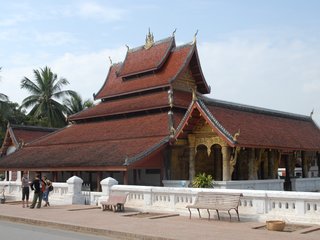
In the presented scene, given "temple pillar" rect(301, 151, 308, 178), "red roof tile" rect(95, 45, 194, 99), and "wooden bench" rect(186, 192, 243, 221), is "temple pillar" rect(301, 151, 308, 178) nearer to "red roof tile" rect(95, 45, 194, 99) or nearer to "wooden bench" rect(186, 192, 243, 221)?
"red roof tile" rect(95, 45, 194, 99)

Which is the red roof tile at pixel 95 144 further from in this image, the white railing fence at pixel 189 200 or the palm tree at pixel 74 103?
the palm tree at pixel 74 103

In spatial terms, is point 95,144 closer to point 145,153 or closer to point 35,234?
point 145,153

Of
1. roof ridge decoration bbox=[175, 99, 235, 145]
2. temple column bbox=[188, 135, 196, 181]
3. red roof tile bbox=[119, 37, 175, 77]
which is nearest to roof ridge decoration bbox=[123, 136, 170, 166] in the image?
roof ridge decoration bbox=[175, 99, 235, 145]

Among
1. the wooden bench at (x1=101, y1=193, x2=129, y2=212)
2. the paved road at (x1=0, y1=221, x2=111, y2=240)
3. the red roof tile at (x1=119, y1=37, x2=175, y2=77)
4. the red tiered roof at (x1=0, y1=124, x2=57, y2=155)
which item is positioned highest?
the red roof tile at (x1=119, y1=37, x2=175, y2=77)

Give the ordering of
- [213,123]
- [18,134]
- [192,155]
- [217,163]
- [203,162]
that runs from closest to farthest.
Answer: [213,123] → [192,155] → [217,163] → [203,162] → [18,134]

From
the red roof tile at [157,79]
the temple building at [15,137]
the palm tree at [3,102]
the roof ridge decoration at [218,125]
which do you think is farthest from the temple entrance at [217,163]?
the palm tree at [3,102]

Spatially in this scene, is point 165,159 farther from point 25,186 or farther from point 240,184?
point 25,186

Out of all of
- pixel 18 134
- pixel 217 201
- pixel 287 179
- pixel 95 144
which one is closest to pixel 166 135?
pixel 95 144

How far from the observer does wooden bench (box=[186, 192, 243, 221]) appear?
1405cm

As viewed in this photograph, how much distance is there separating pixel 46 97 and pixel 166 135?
29.4 m

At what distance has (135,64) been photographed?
33.7 m

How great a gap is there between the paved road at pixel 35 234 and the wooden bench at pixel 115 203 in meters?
3.72

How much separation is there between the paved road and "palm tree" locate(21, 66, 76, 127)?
121ft

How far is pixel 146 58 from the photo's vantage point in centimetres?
3353
